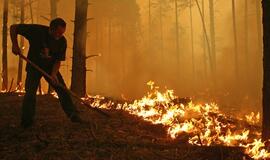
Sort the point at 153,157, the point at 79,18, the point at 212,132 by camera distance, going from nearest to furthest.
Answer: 1. the point at 153,157
2. the point at 212,132
3. the point at 79,18

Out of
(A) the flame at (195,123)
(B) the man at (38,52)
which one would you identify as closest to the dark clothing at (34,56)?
(B) the man at (38,52)

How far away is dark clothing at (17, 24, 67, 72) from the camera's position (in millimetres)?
6742

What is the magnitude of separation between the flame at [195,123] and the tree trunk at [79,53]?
1.05 meters

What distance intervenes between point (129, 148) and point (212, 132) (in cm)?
288

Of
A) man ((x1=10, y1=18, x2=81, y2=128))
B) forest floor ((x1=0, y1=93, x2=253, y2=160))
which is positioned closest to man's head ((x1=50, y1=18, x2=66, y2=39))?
man ((x1=10, y1=18, x2=81, y2=128))

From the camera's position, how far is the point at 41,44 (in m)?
6.81

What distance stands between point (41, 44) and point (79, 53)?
558cm

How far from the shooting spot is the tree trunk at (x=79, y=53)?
40.3ft

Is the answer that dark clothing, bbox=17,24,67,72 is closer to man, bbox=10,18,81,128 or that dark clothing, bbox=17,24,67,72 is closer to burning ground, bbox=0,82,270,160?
man, bbox=10,18,81,128

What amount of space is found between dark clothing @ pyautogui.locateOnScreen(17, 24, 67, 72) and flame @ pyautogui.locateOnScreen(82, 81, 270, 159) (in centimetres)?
282

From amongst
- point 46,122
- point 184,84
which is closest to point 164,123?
point 46,122

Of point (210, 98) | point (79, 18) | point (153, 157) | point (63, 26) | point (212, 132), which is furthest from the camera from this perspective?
point (210, 98)

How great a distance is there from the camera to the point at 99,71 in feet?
142

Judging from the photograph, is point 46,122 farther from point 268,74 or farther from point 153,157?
point 268,74
